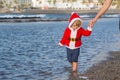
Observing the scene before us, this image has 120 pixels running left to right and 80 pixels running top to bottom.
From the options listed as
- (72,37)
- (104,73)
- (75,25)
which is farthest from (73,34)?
(104,73)

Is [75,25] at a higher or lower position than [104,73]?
higher

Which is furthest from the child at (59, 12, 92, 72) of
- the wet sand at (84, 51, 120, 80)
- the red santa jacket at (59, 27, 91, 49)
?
the wet sand at (84, 51, 120, 80)

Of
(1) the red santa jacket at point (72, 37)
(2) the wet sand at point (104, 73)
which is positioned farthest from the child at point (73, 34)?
(2) the wet sand at point (104, 73)

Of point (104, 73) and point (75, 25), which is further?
point (104, 73)

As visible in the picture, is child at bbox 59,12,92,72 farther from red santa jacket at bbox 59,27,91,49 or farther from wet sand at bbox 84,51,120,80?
wet sand at bbox 84,51,120,80

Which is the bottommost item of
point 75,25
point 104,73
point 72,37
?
point 104,73

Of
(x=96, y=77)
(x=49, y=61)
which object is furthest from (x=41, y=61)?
(x=96, y=77)

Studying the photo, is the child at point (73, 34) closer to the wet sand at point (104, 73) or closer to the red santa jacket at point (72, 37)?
the red santa jacket at point (72, 37)

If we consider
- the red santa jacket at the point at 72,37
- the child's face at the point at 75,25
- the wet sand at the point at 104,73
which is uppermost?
the child's face at the point at 75,25

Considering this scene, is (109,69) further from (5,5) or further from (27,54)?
(5,5)

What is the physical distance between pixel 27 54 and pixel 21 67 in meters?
3.91

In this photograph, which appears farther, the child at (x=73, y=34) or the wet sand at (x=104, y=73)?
the wet sand at (x=104, y=73)

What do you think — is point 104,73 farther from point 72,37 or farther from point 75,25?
point 75,25

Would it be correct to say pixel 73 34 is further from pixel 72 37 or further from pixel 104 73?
pixel 104 73
